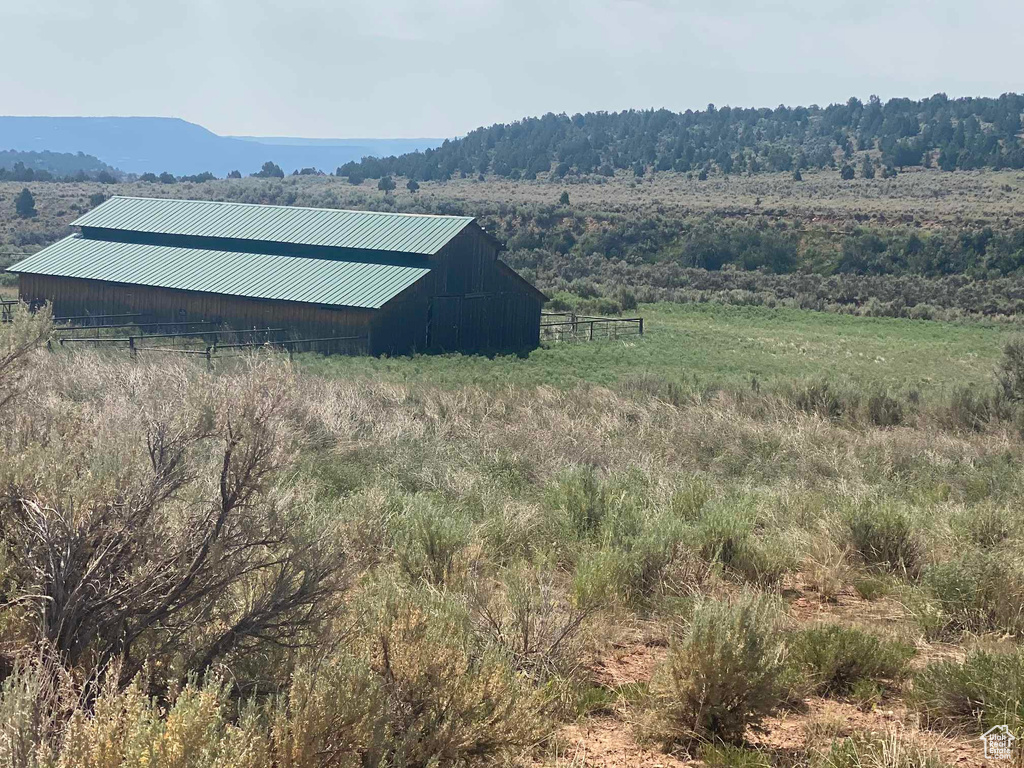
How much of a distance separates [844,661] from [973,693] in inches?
31.5

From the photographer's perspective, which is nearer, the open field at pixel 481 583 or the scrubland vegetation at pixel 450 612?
the scrubland vegetation at pixel 450 612

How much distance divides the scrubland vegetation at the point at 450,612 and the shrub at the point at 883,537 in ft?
0.08

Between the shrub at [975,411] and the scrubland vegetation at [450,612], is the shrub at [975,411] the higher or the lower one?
the lower one

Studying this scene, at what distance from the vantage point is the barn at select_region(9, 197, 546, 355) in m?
30.6

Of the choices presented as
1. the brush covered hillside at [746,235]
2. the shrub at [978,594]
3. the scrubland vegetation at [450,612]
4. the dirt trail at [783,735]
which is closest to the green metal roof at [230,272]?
the brush covered hillside at [746,235]

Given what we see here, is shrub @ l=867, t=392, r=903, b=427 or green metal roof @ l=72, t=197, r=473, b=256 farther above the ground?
green metal roof @ l=72, t=197, r=473, b=256

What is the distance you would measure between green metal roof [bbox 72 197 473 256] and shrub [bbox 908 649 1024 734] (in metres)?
26.9

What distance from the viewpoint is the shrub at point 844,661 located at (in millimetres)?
6070

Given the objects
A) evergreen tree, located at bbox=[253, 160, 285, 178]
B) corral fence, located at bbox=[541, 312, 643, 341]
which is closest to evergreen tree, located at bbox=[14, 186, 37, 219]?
corral fence, located at bbox=[541, 312, 643, 341]

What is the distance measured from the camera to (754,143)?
13288 centimetres

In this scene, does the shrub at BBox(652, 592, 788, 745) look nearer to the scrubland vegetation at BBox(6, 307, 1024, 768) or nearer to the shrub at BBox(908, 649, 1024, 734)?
the scrubland vegetation at BBox(6, 307, 1024, 768)

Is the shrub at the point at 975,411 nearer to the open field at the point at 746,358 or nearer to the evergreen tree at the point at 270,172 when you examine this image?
the open field at the point at 746,358

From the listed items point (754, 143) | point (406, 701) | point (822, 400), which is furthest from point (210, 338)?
point (754, 143)

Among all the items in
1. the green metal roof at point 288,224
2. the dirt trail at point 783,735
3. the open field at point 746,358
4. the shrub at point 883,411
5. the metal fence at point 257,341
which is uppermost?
the green metal roof at point 288,224
